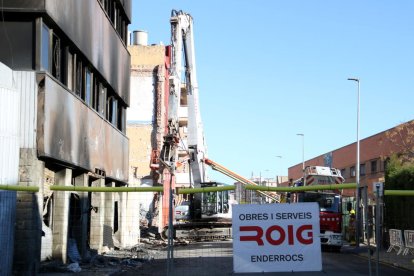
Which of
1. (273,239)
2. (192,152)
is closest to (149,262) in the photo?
(273,239)

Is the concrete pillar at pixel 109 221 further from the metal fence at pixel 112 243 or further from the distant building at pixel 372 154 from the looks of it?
the distant building at pixel 372 154

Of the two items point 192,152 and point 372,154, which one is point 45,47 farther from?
point 372,154

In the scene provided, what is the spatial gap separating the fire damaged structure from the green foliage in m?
11.7

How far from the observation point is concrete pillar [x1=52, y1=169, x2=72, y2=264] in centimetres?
1666

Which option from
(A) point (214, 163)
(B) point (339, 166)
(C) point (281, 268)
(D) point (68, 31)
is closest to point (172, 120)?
(A) point (214, 163)

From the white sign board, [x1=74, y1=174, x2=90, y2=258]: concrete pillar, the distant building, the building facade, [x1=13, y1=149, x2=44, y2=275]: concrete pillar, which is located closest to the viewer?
the white sign board

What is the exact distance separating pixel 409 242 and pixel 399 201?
438cm

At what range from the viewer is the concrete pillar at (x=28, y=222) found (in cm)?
1478

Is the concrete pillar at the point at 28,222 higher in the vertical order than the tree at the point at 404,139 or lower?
lower

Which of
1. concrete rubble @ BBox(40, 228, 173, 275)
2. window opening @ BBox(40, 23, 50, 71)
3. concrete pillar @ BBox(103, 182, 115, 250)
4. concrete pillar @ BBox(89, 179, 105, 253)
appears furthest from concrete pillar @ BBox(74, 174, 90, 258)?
window opening @ BBox(40, 23, 50, 71)

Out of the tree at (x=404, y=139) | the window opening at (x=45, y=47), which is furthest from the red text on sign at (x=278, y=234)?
the tree at (x=404, y=139)

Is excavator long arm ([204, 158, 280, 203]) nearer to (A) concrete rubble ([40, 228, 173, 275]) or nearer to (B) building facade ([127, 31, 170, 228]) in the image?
(A) concrete rubble ([40, 228, 173, 275])

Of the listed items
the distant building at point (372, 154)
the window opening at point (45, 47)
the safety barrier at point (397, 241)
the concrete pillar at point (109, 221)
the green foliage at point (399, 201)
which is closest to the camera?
the window opening at point (45, 47)

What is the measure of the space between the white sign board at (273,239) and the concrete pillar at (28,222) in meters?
6.13
